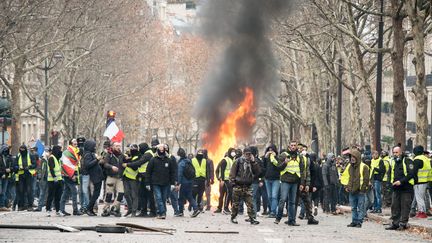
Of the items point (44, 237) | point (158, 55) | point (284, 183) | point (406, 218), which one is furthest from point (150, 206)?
point (158, 55)

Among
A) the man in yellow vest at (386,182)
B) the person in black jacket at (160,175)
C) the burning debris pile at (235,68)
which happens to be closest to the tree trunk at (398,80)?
the man in yellow vest at (386,182)

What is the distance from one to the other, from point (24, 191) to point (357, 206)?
9666mm

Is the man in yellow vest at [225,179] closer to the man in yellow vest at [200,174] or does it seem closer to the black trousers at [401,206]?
the man in yellow vest at [200,174]

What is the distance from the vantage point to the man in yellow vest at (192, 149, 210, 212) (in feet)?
111

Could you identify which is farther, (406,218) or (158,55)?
(158,55)

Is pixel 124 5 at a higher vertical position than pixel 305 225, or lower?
higher

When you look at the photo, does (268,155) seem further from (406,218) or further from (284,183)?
(406,218)

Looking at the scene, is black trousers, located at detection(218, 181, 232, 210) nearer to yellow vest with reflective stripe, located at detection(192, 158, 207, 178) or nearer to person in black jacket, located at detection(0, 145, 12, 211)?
yellow vest with reflective stripe, located at detection(192, 158, 207, 178)

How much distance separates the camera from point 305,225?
2784 cm

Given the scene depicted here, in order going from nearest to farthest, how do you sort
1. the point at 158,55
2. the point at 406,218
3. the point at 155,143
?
the point at 406,218 < the point at 155,143 < the point at 158,55

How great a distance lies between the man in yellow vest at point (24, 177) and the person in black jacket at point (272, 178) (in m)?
6.10

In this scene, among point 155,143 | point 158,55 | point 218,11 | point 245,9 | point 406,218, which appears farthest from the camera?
point 158,55

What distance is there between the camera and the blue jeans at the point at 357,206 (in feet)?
90.1

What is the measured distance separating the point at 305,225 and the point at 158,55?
7044 centimetres
